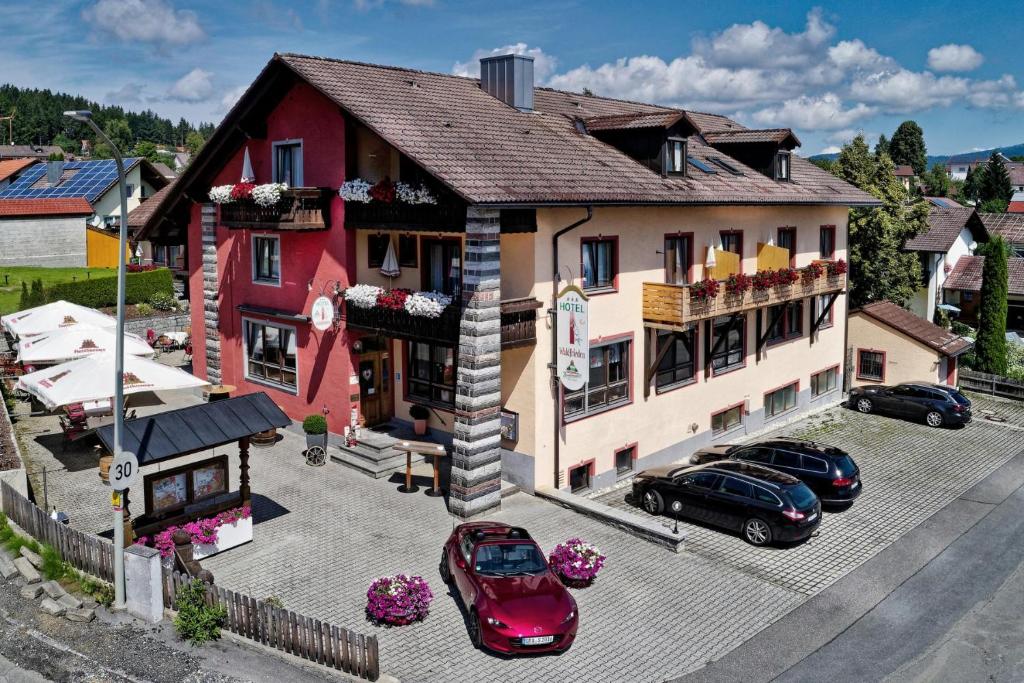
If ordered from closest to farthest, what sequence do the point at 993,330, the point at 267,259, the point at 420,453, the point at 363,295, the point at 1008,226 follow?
the point at 420,453, the point at 363,295, the point at 267,259, the point at 993,330, the point at 1008,226

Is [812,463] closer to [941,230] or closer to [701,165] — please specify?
[701,165]

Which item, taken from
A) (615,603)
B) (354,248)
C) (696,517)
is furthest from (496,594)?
(354,248)

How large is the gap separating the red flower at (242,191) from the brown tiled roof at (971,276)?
4019 cm

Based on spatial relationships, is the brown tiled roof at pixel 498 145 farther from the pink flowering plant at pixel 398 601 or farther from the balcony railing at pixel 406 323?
the pink flowering plant at pixel 398 601

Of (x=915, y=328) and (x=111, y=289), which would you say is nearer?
(x=915, y=328)

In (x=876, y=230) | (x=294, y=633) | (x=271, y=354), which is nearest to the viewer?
(x=294, y=633)

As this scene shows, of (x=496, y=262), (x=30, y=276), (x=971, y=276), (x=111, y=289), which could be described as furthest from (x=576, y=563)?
(x=30, y=276)

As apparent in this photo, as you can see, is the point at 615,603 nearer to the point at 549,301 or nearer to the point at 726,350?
the point at 549,301

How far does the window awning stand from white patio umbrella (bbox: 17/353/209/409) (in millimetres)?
5031

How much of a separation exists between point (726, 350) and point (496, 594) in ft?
52.0

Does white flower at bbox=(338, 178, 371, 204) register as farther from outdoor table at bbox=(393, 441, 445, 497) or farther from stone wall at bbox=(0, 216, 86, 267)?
stone wall at bbox=(0, 216, 86, 267)

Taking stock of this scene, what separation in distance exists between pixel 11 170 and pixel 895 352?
7176 cm

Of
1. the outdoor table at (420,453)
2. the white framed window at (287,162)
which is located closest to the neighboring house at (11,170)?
the white framed window at (287,162)

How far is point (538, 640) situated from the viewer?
14219 millimetres
